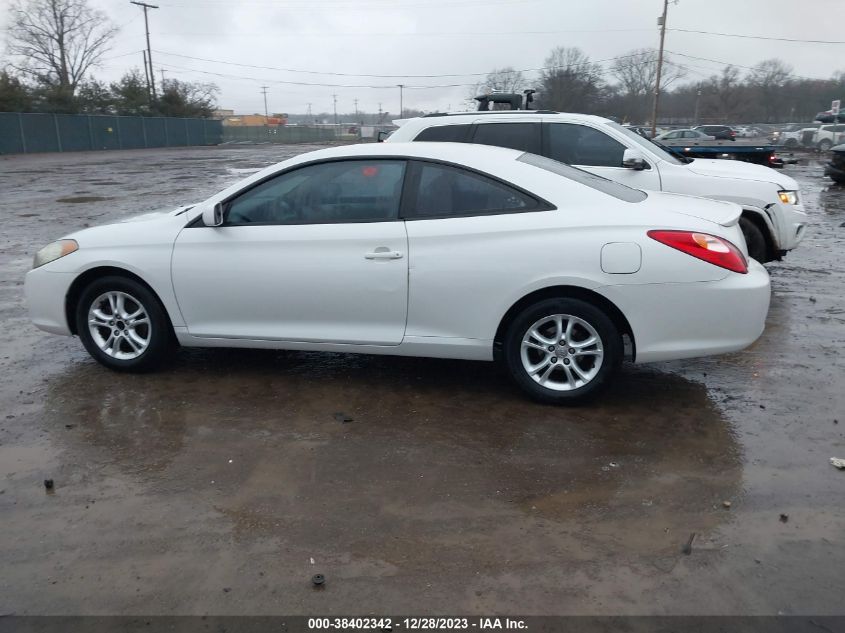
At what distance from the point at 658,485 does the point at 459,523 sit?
1.07 m

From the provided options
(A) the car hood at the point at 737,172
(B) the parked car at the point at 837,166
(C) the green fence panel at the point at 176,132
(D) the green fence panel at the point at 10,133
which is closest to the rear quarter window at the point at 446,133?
(A) the car hood at the point at 737,172

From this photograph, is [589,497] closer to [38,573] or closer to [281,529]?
[281,529]

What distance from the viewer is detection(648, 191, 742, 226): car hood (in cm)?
441

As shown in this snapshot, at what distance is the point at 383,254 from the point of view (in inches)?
174

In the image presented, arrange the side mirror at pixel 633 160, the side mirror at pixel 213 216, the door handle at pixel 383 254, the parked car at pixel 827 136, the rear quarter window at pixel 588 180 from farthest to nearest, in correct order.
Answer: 1. the parked car at pixel 827 136
2. the side mirror at pixel 633 160
3. the side mirror at pixel 213 216
4. the rear quarter window at pixel 588 180
5. the door handle at pixel 383 254

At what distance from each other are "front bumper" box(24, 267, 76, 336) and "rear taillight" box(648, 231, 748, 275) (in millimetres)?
4013

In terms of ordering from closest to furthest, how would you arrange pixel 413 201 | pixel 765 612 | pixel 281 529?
pixel 765 612
pixel 281 529
pixel 413 201

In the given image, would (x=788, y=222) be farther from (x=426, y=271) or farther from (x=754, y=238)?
(x=426, y=271)

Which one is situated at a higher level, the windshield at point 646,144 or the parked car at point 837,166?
the windshield at point 646,144

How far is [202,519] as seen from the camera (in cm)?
325

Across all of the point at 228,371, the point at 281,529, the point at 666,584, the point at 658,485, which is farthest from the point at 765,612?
the point at 228,371

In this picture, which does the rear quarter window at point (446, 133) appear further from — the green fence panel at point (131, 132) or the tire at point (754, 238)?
the green fence panel at point (131, 132)

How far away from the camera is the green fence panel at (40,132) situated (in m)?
42.6

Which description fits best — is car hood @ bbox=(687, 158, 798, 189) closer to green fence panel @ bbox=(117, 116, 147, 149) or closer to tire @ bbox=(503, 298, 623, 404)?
tire @ bbox=(503, 298, 623, 404)
